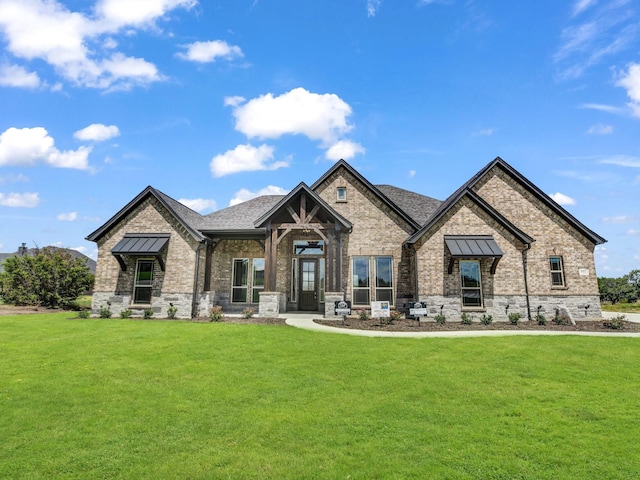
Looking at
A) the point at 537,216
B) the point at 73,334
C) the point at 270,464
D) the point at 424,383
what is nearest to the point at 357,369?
the point at 424,383

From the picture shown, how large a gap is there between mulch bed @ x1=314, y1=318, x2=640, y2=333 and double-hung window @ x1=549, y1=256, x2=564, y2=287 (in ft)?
6.71

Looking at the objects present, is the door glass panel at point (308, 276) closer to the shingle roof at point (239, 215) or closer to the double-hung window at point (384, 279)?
the double-hung window at point (384, 279)

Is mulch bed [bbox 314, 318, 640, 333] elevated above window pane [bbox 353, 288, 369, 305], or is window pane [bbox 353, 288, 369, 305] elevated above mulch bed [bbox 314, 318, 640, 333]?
window pane [bbox 353, 288, 369, 305]

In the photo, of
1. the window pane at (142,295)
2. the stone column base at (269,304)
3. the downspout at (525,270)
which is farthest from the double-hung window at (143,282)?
the downspout at (525,270)

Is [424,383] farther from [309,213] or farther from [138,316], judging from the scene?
[138,316]

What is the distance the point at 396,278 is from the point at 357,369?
33.8 ft

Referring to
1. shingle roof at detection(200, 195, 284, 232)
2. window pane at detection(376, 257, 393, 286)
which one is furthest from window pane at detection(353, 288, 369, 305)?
shingle roof at detection(200, 195, 284, 232)

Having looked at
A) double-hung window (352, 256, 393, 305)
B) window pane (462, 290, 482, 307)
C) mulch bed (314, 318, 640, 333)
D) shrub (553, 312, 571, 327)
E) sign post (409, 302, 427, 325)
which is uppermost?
double-hung window (352, 256, 393, 305)

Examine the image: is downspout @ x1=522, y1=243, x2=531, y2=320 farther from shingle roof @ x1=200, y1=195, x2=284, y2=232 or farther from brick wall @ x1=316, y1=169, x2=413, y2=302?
shingle roof @ x1=200, y1=195, x2=284, y2=232

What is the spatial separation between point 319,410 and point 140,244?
14487mm

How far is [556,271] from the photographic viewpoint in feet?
56.4

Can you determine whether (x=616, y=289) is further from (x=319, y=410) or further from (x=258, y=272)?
(x=319, y=410)

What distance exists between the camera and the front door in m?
19.0

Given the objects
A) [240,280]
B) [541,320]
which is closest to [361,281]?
[240,280]
